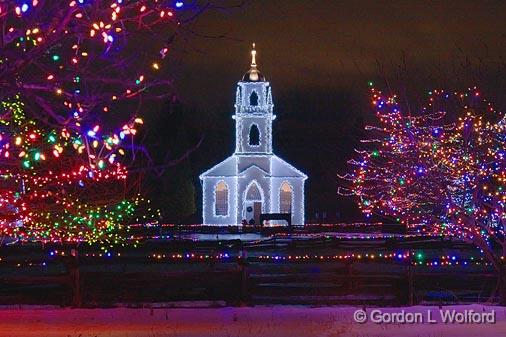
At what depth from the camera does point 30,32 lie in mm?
7703

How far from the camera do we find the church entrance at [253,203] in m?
67.6

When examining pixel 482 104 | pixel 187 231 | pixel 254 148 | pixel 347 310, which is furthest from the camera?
pixel 254 148

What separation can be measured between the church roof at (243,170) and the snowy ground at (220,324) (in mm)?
51561

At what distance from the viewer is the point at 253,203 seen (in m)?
67.7

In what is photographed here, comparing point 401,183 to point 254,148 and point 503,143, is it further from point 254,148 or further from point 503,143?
point 254,148

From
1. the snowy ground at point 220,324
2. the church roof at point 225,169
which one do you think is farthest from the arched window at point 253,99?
the snowy ground at point 220,324

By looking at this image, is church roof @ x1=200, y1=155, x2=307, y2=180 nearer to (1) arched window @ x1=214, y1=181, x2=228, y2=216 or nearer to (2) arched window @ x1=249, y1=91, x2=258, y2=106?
(1) arched window @ x1=214, y1=181, x2=228, y2=216

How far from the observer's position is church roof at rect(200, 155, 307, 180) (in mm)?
67750

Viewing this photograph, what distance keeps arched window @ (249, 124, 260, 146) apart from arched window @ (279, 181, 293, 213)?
165 inches

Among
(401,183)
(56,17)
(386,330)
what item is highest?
(56,17)

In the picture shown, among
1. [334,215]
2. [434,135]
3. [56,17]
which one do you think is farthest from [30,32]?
[334,215]

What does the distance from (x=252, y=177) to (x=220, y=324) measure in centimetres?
5359

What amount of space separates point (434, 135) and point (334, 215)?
62.1 meters

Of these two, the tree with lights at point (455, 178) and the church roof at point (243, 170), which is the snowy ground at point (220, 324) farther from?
the church roof at point (243, 170)
